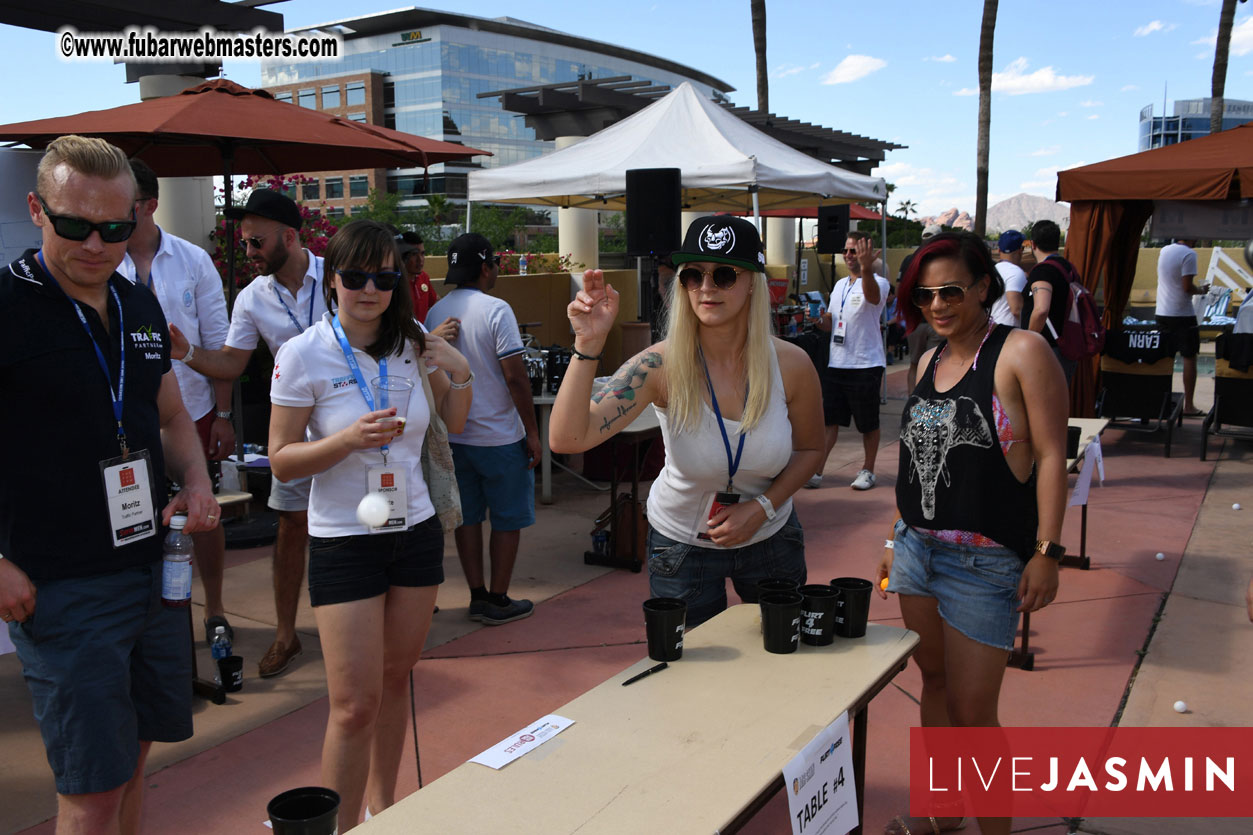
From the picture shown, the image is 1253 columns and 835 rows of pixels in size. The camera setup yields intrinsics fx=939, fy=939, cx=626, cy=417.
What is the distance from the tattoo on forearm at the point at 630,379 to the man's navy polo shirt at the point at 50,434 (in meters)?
1.24

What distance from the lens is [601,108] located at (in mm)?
15555

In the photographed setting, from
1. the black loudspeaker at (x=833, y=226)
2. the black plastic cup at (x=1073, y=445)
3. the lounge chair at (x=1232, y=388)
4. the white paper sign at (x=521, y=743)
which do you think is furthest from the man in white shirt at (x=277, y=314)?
the black loudspeaker at (x=833, y=226)

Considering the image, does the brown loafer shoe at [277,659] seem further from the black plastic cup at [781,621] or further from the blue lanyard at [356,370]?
the black plastic cup at [781,621]

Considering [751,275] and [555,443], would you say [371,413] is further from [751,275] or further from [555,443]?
[751,275]

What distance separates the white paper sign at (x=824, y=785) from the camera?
5.90 ft

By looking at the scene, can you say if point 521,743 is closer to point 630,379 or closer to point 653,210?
point 630,379

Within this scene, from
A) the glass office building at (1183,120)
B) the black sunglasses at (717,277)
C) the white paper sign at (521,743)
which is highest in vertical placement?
the glass office building at (1183,120)

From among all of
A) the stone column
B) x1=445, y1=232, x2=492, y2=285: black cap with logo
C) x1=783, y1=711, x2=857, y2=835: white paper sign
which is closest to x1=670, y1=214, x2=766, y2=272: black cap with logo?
x1=783, y1=711, x2=857, y2=835: white paper sign

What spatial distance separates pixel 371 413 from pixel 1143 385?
359 inches

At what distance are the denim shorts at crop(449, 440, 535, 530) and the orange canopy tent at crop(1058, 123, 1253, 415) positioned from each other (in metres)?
6.42

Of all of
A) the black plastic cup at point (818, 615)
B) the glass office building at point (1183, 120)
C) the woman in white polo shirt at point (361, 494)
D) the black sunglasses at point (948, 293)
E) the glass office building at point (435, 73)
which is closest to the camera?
the black plastic cup at point (818, 615)

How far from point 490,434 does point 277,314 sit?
118 cm

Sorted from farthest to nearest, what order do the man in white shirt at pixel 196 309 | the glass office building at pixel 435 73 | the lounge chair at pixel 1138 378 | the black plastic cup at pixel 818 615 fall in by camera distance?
1. the glass office building at pixel 435 73
2. the lounge chair at pixel 1138 378
3. the man in white shirt at pixel 196 309
4. the black plastic cup at pixel 818 615

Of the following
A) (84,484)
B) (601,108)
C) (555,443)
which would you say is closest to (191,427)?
→ (84,484)
